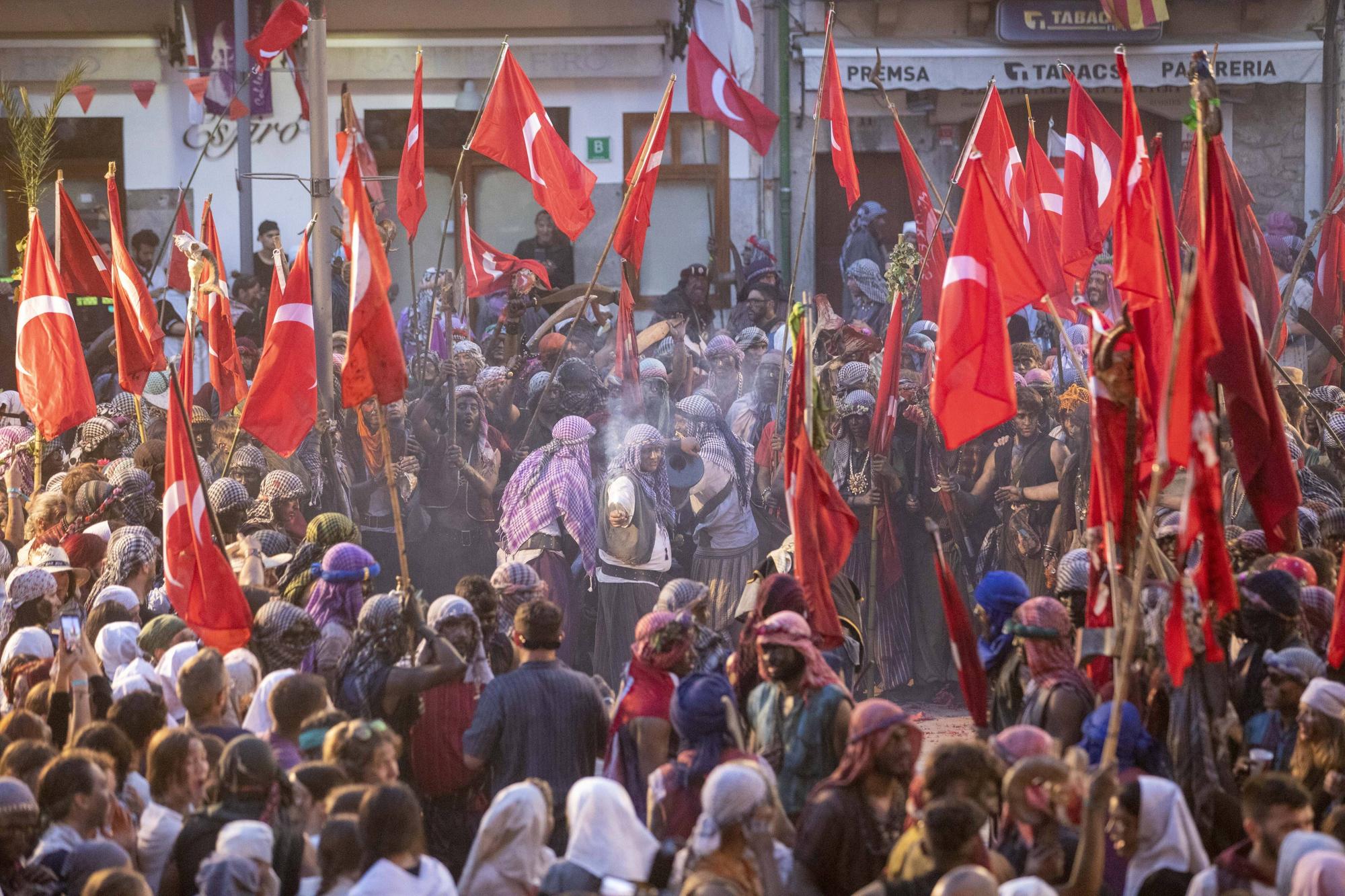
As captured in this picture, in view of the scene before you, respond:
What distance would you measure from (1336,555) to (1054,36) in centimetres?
1130

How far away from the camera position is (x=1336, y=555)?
317 inches

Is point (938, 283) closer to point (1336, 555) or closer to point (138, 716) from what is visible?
point (1336, 555)

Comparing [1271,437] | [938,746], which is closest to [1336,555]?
[1271,437]

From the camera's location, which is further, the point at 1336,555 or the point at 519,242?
the point at 519,242

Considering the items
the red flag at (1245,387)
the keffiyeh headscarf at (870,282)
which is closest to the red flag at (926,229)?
the keffiyeh headscarf at (870,282)

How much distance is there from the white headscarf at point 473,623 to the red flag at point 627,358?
5134 mm

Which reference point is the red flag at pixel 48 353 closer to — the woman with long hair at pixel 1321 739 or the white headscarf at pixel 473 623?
the white headscarf at pixel 473 623

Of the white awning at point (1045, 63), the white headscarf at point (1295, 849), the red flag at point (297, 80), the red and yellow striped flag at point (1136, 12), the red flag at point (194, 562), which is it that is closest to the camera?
the white headscarf at point (1295, 849)

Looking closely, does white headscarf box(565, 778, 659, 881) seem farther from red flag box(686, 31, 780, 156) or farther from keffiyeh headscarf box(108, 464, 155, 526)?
red flag box(686, 31, 780, 156)

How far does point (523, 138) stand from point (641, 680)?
236 inches

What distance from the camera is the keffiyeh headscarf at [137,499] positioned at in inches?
368

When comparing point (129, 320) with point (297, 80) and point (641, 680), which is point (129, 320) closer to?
point (641, 680)

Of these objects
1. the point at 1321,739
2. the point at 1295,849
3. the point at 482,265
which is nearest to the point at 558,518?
the point at 482,265

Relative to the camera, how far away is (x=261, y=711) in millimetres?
6215
